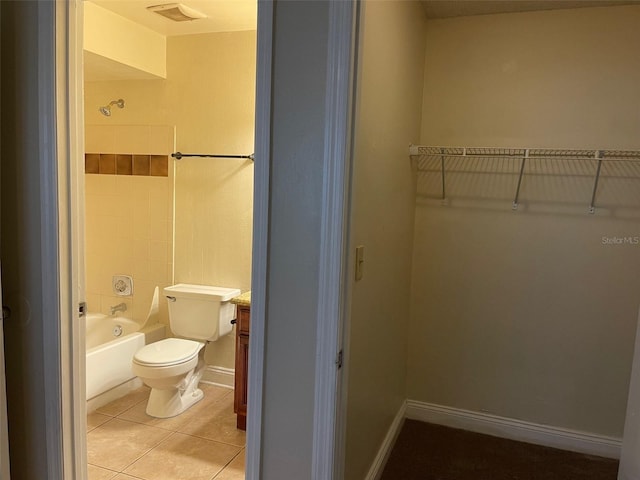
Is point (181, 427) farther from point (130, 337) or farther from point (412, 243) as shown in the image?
point (412, 243)

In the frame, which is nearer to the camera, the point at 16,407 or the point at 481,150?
the point at 16,407

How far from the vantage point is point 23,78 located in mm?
1677

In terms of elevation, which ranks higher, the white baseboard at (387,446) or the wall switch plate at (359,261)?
the wall switch plate at (359,261)

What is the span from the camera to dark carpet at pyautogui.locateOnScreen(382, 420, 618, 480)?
2.37 m

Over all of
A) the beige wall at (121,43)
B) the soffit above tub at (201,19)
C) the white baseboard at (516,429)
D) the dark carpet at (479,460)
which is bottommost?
the dark carpet at (479,460)

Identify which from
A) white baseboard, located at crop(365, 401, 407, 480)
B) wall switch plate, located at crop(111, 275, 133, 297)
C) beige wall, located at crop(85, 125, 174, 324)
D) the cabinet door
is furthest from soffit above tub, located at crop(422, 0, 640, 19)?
wall switch plate, located at crop(111, 275, 133, 297)

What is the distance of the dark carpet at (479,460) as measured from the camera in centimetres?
237

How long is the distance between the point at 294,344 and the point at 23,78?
4.42 feet

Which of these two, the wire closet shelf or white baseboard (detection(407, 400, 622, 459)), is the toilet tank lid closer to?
white baseboard (detection(407, 400, 622, 459))

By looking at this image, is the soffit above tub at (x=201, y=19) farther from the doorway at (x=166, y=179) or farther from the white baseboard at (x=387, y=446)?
the white baseboard at (x=387, y=446)

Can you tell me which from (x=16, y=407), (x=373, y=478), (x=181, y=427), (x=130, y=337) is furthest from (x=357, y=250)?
(x=130, y=337)

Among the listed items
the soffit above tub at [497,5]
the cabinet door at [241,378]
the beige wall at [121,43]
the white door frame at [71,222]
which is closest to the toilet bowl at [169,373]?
the cabinet door at [241,378]

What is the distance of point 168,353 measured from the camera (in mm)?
2873

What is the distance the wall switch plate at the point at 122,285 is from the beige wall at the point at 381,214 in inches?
81.9
